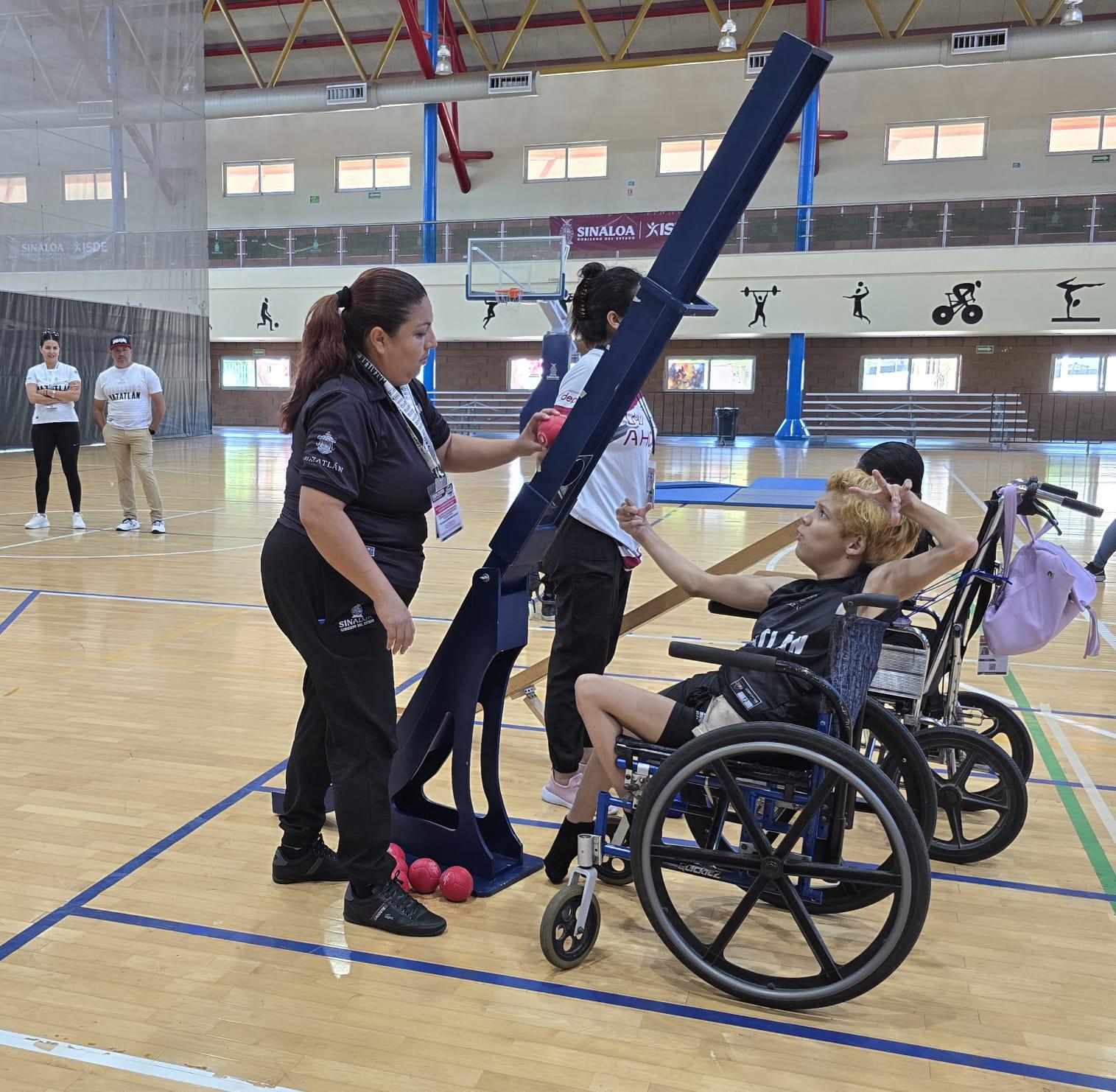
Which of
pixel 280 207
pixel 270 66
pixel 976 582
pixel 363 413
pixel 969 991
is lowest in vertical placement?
pixel 969 991

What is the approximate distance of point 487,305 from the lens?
20.5m

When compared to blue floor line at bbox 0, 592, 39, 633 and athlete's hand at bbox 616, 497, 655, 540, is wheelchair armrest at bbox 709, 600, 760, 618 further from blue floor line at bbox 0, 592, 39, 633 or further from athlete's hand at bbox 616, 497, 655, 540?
blue floor line at bbox 0, 592, 39, 633

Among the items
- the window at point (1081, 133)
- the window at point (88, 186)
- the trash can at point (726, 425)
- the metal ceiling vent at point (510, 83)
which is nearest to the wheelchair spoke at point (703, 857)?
the window at point (88, 186)

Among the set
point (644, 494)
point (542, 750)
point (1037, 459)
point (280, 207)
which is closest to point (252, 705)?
point (542, 750)

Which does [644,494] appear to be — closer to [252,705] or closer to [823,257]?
[252,705]

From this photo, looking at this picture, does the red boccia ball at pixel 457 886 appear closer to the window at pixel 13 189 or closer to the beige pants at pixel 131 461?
the beige pants at pixel 131 461

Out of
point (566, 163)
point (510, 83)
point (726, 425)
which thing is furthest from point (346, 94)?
point (726, 425)

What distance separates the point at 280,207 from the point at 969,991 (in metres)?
25.0

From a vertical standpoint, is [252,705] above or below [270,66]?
below

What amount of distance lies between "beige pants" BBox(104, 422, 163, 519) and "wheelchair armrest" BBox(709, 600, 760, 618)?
6.06 meters

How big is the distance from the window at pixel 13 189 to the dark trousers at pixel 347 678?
49.5 feet

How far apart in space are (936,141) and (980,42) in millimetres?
3227

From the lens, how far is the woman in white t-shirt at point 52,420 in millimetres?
7457

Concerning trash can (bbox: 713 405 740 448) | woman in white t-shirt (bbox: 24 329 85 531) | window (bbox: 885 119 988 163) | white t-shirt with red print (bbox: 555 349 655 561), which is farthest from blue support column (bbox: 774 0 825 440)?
white t-shirt with red print (bbox: 555 349 655 561)
